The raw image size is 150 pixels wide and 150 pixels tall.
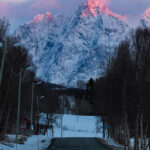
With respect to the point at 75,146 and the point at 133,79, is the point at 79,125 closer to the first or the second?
the point at 75,146

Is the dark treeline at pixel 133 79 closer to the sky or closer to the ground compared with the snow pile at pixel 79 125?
closer to the sky

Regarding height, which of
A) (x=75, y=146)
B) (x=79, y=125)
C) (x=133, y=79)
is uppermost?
(x=133, y=79)

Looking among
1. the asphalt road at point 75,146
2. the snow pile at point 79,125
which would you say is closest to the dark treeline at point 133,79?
the asphalt road at point 75,146

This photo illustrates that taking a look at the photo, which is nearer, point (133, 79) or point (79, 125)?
point (133, 79)

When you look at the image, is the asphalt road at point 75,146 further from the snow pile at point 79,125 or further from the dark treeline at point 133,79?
the snow pile at point 79,125

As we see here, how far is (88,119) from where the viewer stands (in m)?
113

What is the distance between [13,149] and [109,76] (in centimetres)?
1313

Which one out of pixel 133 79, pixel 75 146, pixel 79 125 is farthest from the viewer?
pixel 79 125

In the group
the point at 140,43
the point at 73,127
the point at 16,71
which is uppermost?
the point at 140,43

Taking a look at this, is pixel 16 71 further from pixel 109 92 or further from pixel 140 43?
pixel 140 43

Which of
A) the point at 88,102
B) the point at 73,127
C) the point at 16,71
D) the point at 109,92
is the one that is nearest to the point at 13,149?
the point at 16,71

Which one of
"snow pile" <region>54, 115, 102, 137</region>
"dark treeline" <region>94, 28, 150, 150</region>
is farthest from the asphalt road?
"snow pile" <region>54, 115, 102, 137</region>

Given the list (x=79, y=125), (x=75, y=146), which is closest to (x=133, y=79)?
(x=75, y=146)

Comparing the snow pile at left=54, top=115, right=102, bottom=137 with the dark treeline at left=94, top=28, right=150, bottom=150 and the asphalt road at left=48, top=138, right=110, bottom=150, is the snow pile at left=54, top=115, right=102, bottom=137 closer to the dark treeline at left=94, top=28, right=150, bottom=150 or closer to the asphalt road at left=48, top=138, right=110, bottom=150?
the asphalt road at left=48, top=138, right=110, bottom=150
